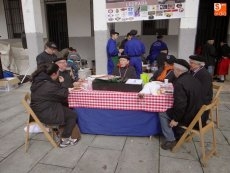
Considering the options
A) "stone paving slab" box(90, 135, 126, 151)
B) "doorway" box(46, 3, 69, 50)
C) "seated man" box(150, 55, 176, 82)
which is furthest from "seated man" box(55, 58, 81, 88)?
"doorway" box(46, 3, 69, 50)

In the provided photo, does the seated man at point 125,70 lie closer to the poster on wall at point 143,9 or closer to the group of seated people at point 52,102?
the group of seated people at point 52,102

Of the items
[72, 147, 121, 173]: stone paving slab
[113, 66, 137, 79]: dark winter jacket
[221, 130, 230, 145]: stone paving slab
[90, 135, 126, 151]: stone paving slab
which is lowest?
[72, 147, 121, 173]: stone paving slab

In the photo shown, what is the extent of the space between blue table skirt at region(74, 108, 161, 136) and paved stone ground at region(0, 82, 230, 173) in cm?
A: 11

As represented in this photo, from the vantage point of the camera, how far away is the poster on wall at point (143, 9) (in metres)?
4.88

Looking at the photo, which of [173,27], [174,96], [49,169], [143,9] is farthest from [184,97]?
[173,27]

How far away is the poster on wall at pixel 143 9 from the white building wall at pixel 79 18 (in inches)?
147

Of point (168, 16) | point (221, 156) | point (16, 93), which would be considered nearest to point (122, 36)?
point (168, 16)

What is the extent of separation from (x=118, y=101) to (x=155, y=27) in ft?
19.7

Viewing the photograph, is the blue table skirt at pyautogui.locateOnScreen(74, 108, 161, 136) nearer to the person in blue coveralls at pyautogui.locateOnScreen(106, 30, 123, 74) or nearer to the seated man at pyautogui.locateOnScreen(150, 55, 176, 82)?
the seated man at pyautogui.locateOnScreen(150, 55, 176, 82)

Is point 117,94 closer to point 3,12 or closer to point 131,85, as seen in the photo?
point 131,85

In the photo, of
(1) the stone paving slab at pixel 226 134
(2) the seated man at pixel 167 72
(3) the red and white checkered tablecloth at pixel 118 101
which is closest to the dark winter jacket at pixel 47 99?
(3) the red and white checkered tablecloth at pixel 118 101

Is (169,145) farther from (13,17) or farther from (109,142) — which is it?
(13,17)

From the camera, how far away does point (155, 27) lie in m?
8.33

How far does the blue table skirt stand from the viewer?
3.20 meters
